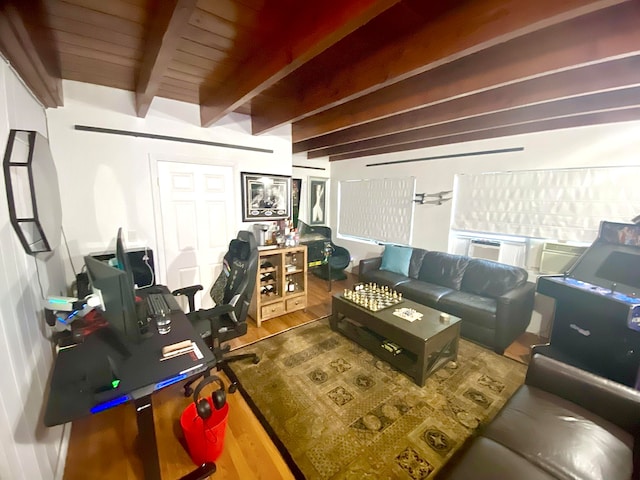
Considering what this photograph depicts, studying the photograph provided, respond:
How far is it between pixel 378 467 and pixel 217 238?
261 cm

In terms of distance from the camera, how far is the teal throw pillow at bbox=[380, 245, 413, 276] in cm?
385

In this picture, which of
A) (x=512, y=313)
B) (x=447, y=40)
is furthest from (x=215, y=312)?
(x=512, y=313)

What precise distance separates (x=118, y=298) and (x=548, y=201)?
3929mm

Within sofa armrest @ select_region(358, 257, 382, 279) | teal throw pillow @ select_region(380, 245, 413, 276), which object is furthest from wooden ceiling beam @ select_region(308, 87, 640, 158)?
sofa armrest @ select_region(358, 257, 382, 279)

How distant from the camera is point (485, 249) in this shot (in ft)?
11.2

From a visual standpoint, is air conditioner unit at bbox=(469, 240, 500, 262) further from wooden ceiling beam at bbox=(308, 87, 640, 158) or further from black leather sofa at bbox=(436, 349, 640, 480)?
black leather sofa at bbox=(436, 349, 640, 480)

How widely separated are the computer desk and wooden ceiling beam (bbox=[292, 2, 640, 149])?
2.27 meters

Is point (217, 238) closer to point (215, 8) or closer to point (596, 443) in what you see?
point (215, 8)

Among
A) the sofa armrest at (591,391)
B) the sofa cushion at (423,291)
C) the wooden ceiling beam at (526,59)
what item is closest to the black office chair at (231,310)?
the wooden ceiling beam at (526,59)

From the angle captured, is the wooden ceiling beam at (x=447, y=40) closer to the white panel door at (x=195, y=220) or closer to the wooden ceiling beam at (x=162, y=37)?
the wooden ceiling beam at (x=162, y=37)

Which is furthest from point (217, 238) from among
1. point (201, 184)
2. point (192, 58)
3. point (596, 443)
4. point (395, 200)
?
point (596, 443)

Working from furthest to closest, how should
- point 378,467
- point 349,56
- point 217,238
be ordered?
point 217,238, point 349,56, point 378,467

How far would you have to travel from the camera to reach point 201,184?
288 cm

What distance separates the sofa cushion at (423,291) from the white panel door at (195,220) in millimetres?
2344
